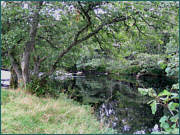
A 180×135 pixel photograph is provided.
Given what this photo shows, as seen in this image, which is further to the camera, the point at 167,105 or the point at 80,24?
the point at 80,24

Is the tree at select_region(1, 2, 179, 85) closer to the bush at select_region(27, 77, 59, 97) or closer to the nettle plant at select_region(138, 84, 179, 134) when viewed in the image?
the bush at select_region(27, 77, 59, 97)

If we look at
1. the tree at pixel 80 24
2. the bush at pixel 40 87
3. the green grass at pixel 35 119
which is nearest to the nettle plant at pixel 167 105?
the green grass at pixel 35 119

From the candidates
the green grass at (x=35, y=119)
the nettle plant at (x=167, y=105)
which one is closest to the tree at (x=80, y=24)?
the green grass at (x=35, y=119)

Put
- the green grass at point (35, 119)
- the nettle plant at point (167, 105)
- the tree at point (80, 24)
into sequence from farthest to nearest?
the tree at point (80, 24)
the green grass at point (35, 119)
the nettle plant at point (167, 105)

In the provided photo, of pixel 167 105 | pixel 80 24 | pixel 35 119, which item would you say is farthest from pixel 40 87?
pixel 167 105

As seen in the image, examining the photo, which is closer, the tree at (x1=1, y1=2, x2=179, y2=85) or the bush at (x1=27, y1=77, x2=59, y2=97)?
the tree at (x1=1, y1=2, x2=179, y2=85)

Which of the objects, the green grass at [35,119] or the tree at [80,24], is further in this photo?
the tree at [80,24]

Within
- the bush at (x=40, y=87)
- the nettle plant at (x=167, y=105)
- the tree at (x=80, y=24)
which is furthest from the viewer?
the bush at (x=40, y=87)

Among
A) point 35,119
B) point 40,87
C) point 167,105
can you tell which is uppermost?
point 167,105

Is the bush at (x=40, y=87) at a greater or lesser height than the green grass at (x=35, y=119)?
greater

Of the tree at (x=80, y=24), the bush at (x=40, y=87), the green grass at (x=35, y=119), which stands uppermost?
the tree at (x=80, y=24)

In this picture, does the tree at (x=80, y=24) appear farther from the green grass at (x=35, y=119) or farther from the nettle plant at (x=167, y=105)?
the nettle plant at (x=167, y=105)

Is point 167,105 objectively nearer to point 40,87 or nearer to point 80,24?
point 80,24

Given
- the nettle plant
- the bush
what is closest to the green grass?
the bush
